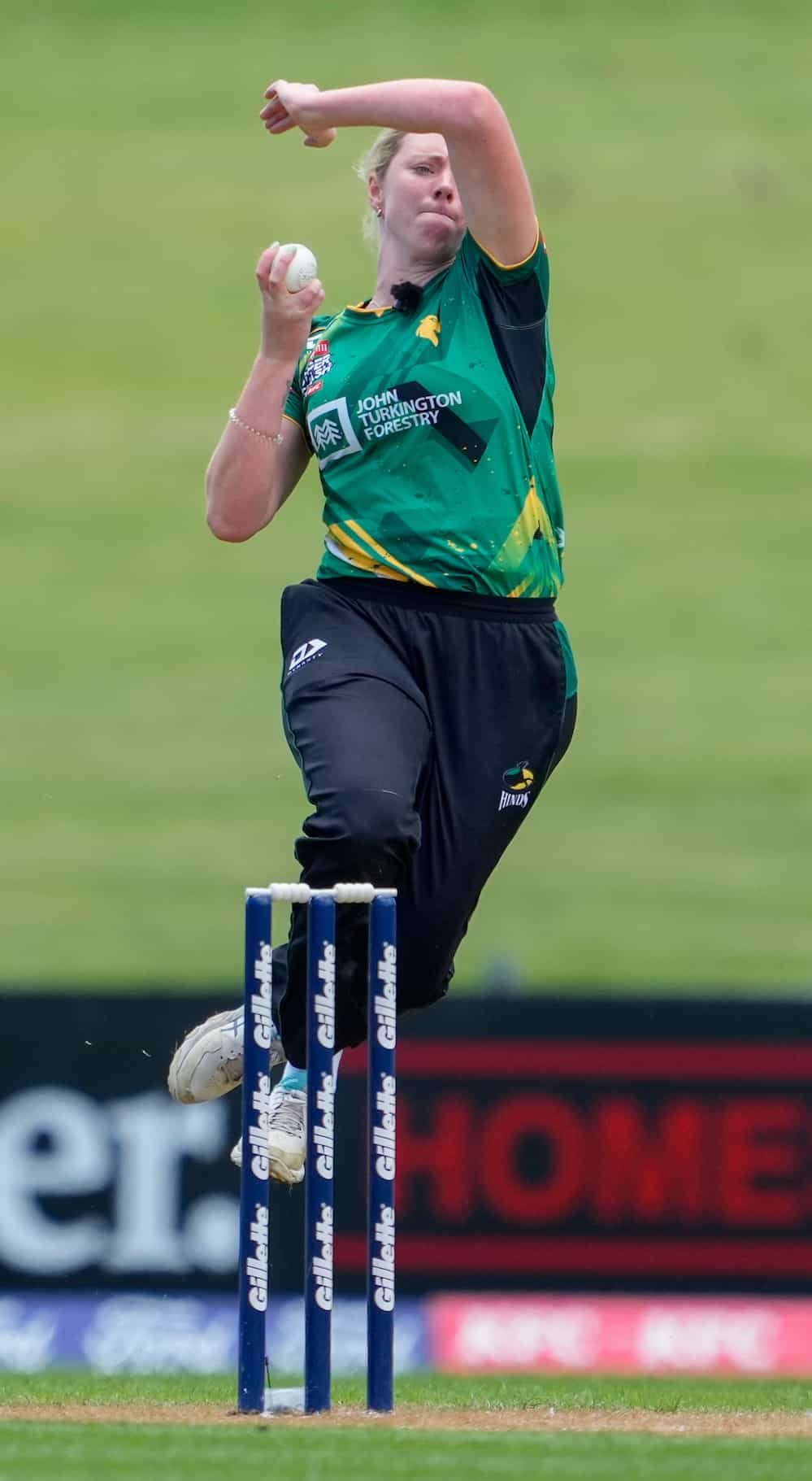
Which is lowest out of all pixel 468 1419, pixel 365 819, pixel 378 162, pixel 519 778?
pixel 468 1419

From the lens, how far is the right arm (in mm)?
4711

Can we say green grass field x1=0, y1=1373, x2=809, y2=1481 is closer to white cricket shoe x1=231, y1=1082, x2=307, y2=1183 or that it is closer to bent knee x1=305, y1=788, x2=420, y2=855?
white cricket shoe x1=231, y1=1082, x2=307, y2=1183

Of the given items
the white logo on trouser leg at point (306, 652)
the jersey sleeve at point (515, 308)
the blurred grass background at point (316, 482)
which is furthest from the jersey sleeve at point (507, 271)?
the blurred grass background at point (316, 482)

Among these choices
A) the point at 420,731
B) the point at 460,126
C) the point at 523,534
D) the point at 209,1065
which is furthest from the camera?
the point at 209,1065

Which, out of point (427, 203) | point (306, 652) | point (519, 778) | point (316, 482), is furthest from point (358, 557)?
point (316, 482)

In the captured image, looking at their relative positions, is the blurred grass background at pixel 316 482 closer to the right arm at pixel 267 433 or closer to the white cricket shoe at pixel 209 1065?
the white cricket shoe at pixel 209 1065

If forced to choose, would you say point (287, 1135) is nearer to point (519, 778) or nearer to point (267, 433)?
point (519, 778)

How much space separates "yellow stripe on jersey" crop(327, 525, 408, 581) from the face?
0.64 meters

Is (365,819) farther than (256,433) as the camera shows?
No

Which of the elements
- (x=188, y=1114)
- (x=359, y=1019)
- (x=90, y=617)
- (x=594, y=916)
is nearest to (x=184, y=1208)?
(x=188, y=1114)

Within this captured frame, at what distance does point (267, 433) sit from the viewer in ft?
16.3

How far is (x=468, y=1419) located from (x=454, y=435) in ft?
6.69

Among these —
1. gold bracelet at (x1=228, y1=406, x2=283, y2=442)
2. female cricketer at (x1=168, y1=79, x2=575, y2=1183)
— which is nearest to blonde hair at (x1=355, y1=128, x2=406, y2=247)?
female cricketer at (x1=168, y1=79, x2=575, y2=1183)

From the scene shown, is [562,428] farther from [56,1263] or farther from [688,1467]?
[688,1467]
